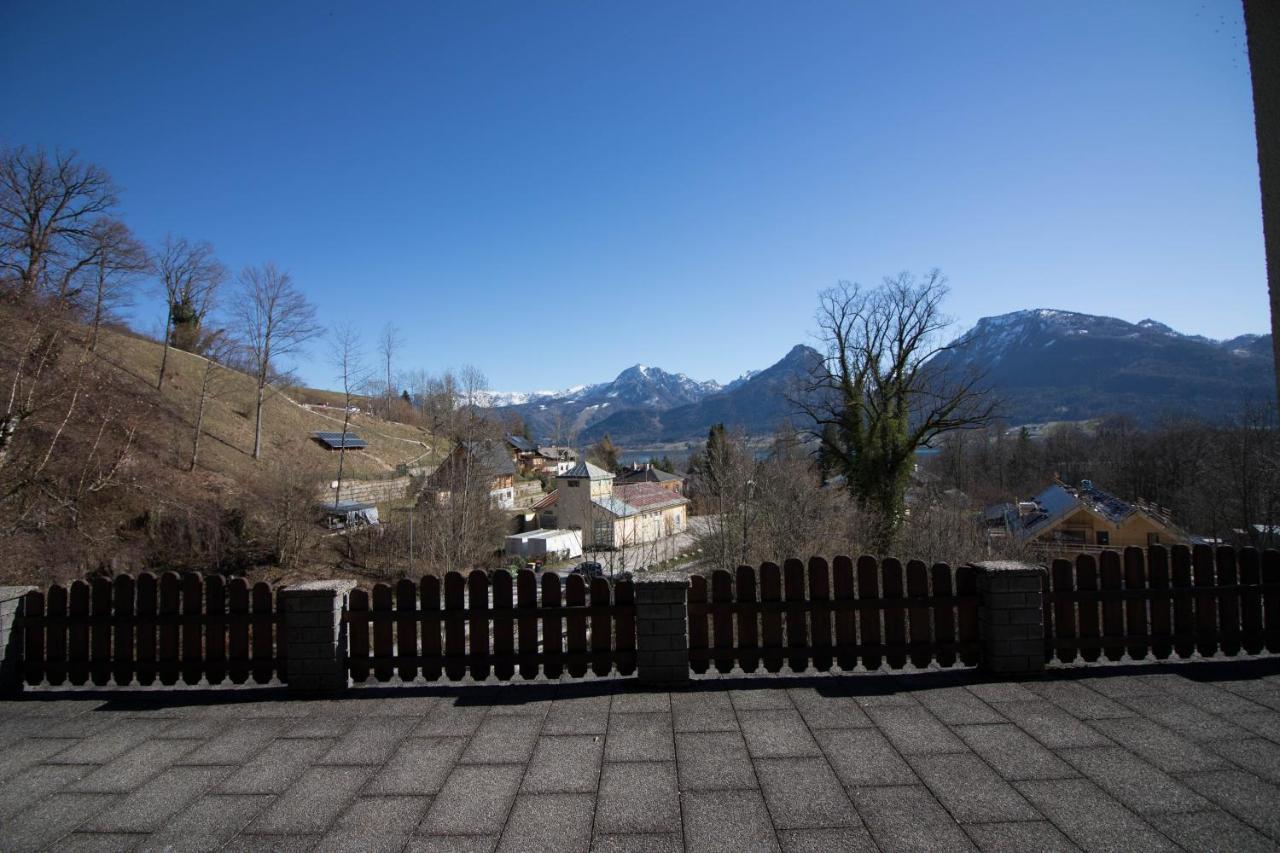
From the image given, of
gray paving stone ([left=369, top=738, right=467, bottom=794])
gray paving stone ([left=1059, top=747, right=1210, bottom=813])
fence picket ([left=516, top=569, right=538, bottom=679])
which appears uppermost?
fence picket ([left=516, top=569, right=538, bottom=679])

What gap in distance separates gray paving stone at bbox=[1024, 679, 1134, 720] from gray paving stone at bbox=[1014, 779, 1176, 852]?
3.58 feet

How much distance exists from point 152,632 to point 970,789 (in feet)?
21.0

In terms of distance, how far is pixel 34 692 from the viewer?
5.16 meters

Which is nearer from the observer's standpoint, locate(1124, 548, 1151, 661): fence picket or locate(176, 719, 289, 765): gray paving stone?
locate(176, 719, 289, 765): gray paving stone

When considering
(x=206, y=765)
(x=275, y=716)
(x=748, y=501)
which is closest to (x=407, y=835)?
(x=206, y=765)

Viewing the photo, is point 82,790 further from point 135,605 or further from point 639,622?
point 639,622

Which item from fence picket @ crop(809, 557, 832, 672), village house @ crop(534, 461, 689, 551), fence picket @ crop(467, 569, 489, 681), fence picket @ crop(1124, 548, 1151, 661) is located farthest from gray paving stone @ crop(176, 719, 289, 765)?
village house @ crop(534, 461, 689, 551)

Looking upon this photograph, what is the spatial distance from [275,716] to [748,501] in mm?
22281

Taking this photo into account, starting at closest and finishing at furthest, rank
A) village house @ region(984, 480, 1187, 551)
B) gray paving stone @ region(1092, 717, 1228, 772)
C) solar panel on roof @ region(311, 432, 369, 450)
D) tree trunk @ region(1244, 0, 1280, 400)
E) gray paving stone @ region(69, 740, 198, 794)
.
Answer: tree trunk @ region(1244, 0, 1280, 400) < gray paving stone @ region(1092, 717, 1228, 772) < gray paving stone @ region(69, 740, 198, 794) < village house @ region(984, 480, 1187, 551) < solar panel on roof @ region(311, 432, 369, 450)

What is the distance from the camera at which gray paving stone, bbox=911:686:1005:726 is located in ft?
13.8

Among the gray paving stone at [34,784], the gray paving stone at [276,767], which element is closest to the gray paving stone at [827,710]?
the gray paving stone at [276,767]

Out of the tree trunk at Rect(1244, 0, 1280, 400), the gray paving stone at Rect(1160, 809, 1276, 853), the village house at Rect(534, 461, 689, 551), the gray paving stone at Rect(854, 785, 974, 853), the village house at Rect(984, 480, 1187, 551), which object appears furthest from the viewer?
the village house at Rect(534, 461, 689, 551)

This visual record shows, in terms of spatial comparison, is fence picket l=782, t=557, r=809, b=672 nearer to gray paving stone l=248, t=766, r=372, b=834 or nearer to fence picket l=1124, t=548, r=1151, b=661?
fence picket l=1124, t=548, r=1151, b=661

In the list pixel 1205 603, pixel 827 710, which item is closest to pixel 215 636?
pixel 827 710
